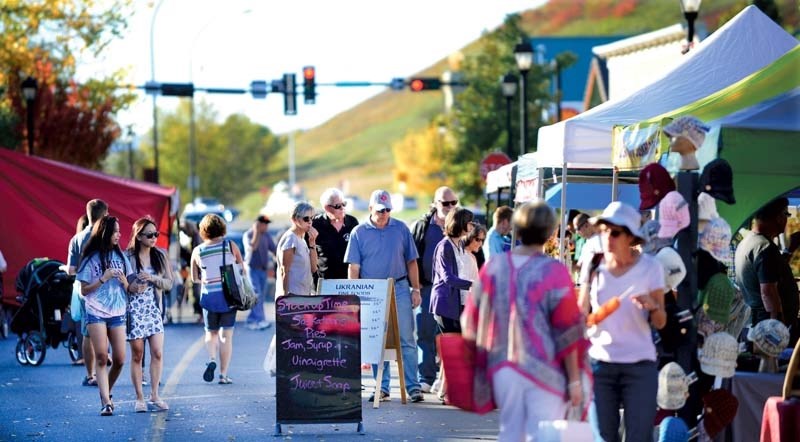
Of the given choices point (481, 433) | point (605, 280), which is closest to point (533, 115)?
point (481, 433)

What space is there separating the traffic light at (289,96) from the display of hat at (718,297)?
3629cm

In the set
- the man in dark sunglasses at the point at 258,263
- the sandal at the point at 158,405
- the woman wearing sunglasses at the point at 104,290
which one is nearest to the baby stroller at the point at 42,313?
the sandal at the point at 158,405

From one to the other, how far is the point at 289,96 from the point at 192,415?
32102 mm

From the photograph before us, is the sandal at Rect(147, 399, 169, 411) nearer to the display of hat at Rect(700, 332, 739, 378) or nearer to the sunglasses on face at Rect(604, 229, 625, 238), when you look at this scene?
the display of hat at Rect(700, 332, 739, 378)

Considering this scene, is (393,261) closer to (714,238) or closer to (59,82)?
(714,238)

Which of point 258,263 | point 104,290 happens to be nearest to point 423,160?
point 258,263

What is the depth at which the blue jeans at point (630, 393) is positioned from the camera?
8961mm

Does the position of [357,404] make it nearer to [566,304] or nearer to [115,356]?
[115,356]

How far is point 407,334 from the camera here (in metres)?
15.4

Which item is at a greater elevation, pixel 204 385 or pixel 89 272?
pixel 89 272

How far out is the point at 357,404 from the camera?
→ 42.2 feet

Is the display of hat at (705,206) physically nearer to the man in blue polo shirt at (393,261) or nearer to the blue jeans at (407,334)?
the man in blue polo shirt at (393,261)

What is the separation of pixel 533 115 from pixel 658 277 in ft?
148

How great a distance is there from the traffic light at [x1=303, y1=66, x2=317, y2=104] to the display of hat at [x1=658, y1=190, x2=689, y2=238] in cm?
3575
